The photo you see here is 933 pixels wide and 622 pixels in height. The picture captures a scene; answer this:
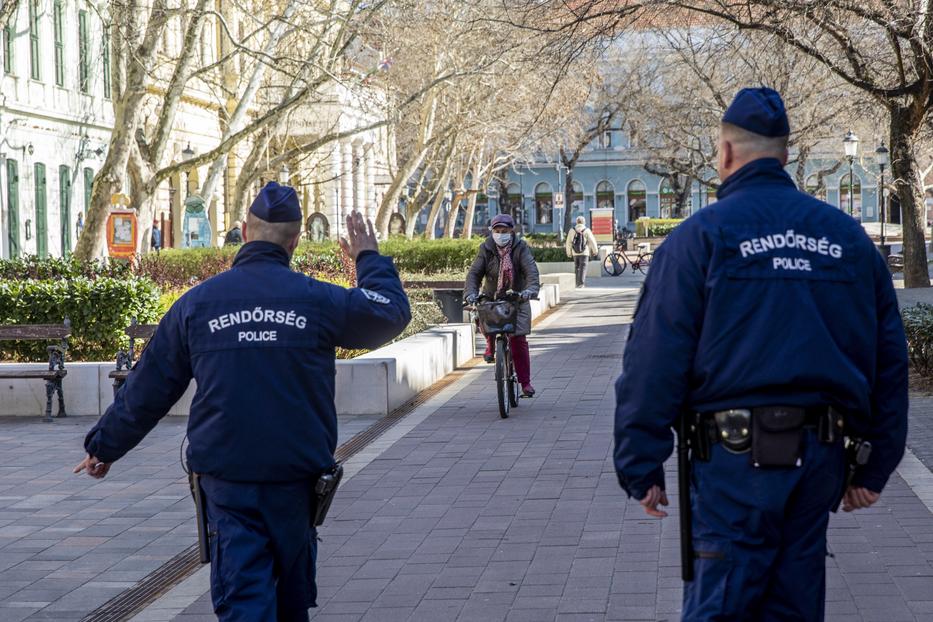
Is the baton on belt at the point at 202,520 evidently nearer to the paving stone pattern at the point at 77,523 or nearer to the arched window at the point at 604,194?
the paving stone pattern at the point at 77,523

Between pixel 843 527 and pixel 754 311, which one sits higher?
pixel 754 311

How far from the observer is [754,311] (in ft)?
11.8

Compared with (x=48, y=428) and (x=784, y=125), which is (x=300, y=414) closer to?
(x=784, y=125)

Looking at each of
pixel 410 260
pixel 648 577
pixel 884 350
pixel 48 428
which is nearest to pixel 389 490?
pixel 648 577

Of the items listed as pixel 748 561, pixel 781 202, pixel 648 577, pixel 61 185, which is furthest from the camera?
pixel 61 185

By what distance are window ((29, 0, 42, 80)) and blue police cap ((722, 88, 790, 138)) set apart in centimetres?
3114

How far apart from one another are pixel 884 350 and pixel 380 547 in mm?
3872

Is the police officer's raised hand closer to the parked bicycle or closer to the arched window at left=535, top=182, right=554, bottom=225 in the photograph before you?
the parked bicycle

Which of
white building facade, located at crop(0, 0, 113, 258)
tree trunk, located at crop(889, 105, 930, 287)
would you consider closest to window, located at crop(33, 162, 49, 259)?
white building facade, located at crop(0, 0, 113, 258)

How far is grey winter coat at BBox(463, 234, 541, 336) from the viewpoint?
12367 millimetres

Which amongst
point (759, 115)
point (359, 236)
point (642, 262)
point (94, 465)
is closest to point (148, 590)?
point (94, 465)

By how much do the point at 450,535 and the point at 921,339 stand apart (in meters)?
7.13

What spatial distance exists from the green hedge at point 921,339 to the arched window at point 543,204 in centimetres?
8595

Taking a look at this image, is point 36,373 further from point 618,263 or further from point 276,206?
point 618,263
